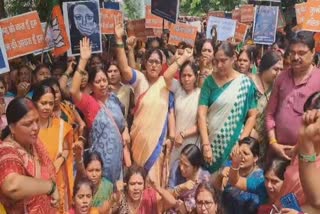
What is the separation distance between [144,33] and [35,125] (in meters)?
6.24

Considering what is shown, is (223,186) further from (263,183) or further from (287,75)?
(287,75)

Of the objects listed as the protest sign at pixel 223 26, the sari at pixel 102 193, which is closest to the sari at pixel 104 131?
the sari at pixel 102 193

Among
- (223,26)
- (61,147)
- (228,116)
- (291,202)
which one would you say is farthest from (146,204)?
(223,26)

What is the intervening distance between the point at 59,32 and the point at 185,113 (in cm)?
181

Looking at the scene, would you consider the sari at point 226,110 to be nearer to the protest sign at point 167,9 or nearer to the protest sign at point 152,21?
the protest sign at point 167,9

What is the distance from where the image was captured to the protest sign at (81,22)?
20.0ft

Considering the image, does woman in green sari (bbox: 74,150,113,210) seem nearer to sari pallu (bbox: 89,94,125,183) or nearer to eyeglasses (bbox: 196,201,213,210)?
sari pallu (bbox: 89,94,125,183)

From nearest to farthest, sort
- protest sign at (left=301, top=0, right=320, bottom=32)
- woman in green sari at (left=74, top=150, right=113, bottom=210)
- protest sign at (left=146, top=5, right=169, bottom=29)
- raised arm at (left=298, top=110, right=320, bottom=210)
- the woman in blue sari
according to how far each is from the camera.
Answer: raised arm at (left=298, top=110, right=320, bottom=210) → woman in green sari at (left=74, top=150, right=113, bottom=210) → the woman in blue sari → protest sign at (left=301, top=0, right=320, bottom=32) → protest sign at (left=146, top=5, right=169, bottom=29)

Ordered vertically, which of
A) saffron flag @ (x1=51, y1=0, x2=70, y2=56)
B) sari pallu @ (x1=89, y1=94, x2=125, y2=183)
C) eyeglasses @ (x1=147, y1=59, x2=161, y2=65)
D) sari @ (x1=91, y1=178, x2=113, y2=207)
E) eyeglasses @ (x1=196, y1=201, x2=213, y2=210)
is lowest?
sari @ (x1=91, y1=178, x2=113, y2=207)

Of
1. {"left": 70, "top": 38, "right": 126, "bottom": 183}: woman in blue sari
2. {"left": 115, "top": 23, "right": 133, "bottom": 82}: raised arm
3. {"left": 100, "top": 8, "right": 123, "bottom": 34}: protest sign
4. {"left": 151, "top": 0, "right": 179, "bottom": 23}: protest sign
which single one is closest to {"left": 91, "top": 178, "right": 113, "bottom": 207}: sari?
{"left": 70, "top": 38, "right": 126, "bottom": 183}: woman in blue sari

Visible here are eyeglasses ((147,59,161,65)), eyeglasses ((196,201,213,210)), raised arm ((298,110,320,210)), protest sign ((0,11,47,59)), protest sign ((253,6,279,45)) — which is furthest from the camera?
protest sign ((253,6,279,45))

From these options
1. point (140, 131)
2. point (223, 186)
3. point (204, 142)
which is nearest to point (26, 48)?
point (140, 131)

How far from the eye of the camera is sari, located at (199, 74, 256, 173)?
16.1 feet

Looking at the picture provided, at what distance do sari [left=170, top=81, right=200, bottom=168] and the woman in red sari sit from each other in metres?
1.77
